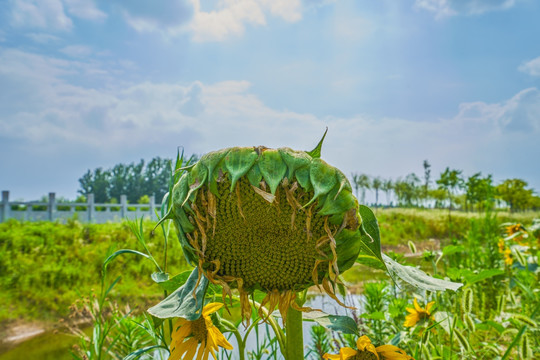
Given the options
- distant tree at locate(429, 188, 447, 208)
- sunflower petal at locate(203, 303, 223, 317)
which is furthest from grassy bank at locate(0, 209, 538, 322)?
distant tree at locate(429, 188, 447, 208)

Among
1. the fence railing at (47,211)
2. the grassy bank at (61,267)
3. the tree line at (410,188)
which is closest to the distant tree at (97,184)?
the tree line at (410,188)

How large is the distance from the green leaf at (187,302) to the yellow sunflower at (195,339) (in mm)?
195

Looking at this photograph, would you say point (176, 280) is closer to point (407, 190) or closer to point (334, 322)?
point (334, 322)

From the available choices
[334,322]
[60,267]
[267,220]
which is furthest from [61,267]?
[267,220]

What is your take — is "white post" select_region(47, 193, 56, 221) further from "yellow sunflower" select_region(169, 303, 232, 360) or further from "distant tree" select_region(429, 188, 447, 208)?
"distant tree" select_region(429, 188, 447, 208)

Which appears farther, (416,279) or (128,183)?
(128,183)

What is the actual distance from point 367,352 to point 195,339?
1.27 feet

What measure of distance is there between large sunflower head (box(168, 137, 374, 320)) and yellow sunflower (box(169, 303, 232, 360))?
9.9 inches

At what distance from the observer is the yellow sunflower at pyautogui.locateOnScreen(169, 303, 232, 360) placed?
75 centimetres

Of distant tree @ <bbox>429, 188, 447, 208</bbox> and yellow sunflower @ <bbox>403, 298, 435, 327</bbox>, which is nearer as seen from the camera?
yellow sunflower @ <bbox>403, 298, 435, 327</bbox>

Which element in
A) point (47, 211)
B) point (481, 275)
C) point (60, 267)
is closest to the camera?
point (481, 275)

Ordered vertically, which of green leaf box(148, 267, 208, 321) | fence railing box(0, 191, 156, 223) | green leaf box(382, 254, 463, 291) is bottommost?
fence railing box(0, 191, 156, 223)

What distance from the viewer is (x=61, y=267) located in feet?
18.7

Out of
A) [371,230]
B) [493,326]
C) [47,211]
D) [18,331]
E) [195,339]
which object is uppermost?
[371,230]
